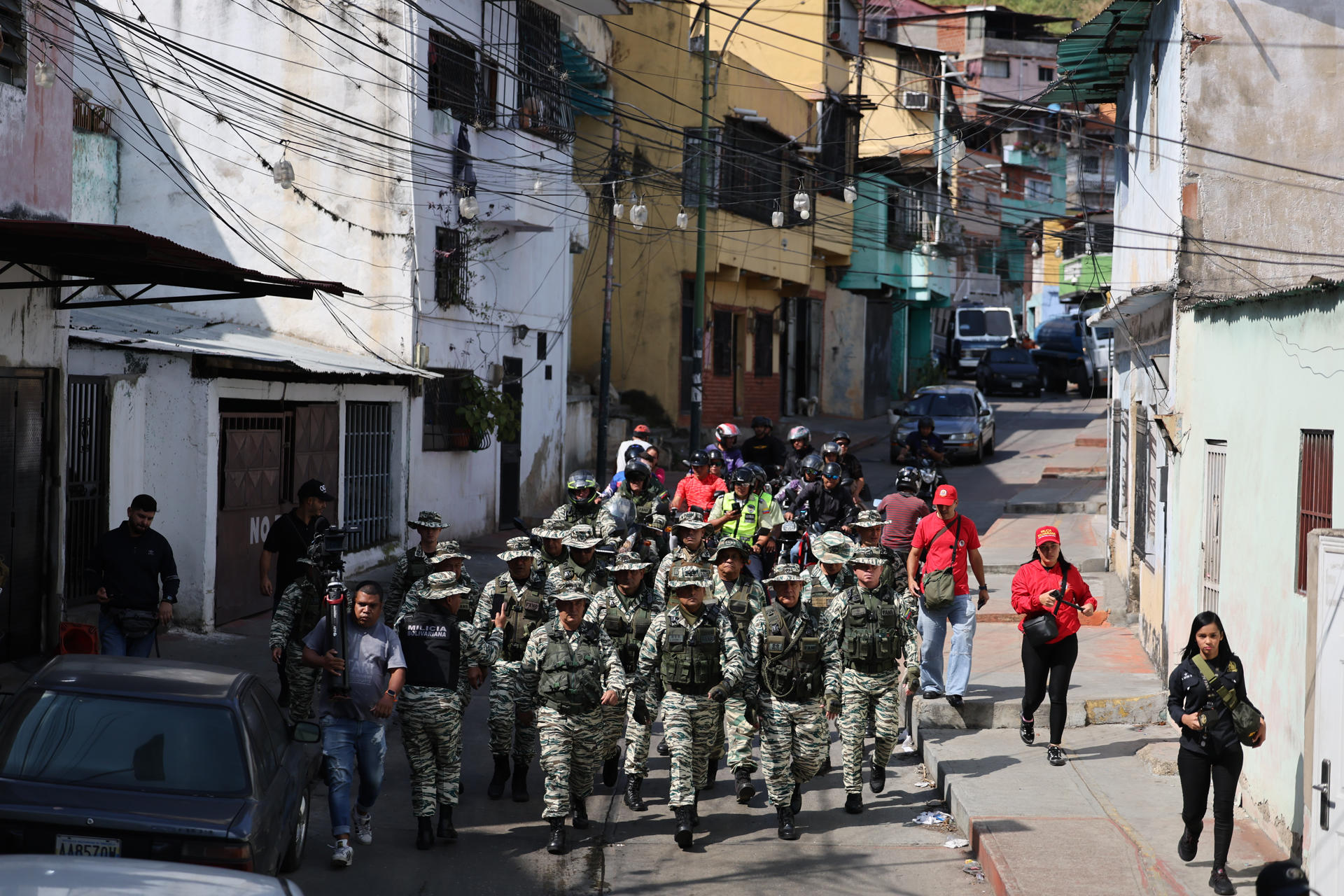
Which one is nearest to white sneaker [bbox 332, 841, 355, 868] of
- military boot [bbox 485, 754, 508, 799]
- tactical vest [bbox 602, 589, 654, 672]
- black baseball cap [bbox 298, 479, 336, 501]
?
military boot [bbox 485, 754, 508, 799]

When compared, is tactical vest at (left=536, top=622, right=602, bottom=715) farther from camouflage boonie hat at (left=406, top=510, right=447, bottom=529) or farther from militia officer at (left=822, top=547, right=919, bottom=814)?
camouflage boonie hat at (left=406, top=510, right=447, bottom=529)

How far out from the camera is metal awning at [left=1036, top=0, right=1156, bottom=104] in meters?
14.6

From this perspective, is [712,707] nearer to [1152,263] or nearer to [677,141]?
[1152,263]

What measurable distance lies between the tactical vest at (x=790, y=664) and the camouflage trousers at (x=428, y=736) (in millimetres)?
1997

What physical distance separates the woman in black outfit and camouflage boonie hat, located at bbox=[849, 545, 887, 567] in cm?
240

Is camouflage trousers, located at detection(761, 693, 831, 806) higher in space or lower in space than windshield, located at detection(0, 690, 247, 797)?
lower

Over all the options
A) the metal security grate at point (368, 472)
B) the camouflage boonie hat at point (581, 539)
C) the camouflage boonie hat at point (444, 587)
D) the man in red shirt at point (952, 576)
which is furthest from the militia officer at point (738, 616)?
the metal security grate at point (368, 472)

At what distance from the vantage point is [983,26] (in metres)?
70.5

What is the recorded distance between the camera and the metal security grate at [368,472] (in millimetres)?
17969

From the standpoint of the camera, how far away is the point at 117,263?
34.8 ft

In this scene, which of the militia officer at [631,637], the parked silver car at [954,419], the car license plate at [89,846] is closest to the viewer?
the car license plate at [89,846]

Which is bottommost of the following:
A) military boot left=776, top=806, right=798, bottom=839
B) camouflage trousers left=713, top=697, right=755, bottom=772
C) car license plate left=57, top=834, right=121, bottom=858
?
military boot left=776, top=806, right=798, bottom=839

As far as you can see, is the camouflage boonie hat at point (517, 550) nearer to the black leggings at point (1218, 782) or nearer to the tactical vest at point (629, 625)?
the tactical vest at point (629, 625)

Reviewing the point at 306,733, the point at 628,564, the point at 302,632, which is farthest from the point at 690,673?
the point at 302,632
